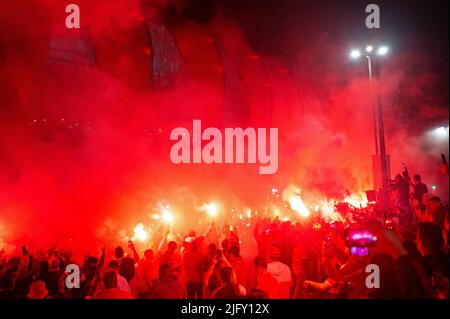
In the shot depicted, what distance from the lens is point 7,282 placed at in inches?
167

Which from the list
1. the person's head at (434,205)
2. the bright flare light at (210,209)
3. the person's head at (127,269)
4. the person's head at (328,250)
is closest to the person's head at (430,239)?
the person's head at (434,205)

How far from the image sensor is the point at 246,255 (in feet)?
18.9

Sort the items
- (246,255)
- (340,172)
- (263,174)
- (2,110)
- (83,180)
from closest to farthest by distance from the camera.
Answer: (246,255), (2,110), (83,180), (340,172), (263,174)

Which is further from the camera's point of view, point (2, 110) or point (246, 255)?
point (2, 110)

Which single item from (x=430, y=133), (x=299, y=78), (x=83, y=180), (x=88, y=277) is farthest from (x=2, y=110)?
(x=430, y=133)

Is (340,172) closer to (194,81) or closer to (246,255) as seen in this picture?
(194,81)

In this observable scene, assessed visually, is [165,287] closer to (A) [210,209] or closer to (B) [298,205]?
(A) [210,209]

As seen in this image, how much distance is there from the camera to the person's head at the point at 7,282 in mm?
4215

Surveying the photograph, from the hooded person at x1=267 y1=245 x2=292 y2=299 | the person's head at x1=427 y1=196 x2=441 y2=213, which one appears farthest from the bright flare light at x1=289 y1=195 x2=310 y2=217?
the hooded person at x1=267 y1=245 x2=292 y2=299

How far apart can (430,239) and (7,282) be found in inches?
157

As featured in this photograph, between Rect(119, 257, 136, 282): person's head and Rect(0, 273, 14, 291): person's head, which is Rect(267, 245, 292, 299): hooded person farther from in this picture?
Rect(0, 273, 14, 291): person's head

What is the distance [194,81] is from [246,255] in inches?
157

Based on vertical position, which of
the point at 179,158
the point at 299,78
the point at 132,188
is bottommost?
the point at 132,188
